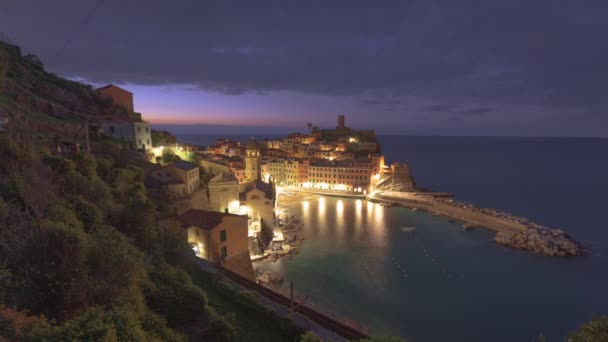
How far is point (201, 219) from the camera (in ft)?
51.0

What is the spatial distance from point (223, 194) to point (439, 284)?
58.5ft

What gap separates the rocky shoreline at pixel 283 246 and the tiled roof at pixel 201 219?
587 cm

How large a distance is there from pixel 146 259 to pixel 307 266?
1466cm

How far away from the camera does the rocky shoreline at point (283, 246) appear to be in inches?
746

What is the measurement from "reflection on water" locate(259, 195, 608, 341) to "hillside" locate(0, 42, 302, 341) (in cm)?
952

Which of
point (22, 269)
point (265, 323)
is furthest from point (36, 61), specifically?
point (265, 323)

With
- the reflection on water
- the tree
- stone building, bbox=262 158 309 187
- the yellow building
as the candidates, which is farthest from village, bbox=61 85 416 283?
the tree

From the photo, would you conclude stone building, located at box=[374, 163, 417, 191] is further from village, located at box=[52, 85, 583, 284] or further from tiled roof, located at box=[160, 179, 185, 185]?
tiled roof, located at box=[160, 179, 185, 185]

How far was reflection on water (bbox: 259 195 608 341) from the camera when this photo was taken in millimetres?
16344

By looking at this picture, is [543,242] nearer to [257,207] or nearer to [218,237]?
[257,207]

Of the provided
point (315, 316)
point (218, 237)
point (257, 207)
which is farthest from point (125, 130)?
point (315, 316)

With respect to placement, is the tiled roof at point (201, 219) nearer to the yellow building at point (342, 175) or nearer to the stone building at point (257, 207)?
the stone building at point (257, 207)

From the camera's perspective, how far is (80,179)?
1033cm

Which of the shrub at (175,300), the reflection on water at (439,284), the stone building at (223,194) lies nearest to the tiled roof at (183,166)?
the stone building at (223,194)
